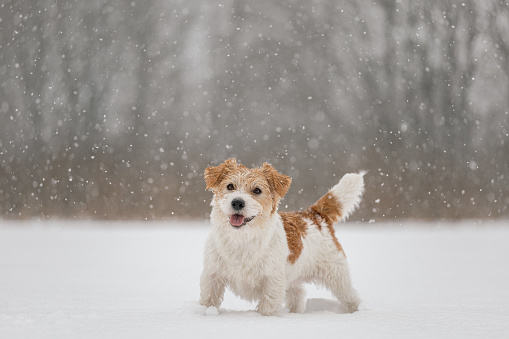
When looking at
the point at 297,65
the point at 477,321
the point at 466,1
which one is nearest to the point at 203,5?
the point at 297,65

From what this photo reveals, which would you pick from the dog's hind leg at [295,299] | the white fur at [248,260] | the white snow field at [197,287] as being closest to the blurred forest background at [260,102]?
the white snow field at [197,287]

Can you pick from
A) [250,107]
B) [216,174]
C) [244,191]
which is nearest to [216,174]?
[216,174]

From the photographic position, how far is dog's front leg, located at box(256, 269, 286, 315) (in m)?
3.07

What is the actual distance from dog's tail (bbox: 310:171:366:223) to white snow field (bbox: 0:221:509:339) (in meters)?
0.65

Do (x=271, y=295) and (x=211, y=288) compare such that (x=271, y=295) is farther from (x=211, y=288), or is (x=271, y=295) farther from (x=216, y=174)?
(x=216, y=174)

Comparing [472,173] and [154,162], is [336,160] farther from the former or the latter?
[154,162]

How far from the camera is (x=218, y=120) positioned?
1088 centimetres

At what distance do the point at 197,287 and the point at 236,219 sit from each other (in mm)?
1824

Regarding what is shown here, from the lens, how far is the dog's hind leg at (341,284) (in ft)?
11.3

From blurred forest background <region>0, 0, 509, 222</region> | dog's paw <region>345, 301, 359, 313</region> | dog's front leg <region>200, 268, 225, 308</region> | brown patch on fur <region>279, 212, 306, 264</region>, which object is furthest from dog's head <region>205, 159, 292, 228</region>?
blurred forest background <region>0, 0, 509, 222</region>

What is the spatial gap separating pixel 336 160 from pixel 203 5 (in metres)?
4.58

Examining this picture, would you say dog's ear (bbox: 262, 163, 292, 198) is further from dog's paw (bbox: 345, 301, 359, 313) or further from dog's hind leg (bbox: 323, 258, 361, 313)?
dog's paw (bbox: 345, 301, 359, 313)

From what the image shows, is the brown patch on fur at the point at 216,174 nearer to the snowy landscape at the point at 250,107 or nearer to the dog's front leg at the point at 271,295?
the dog's front leg at the point at 271,295

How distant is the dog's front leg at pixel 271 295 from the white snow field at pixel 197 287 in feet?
0.33
